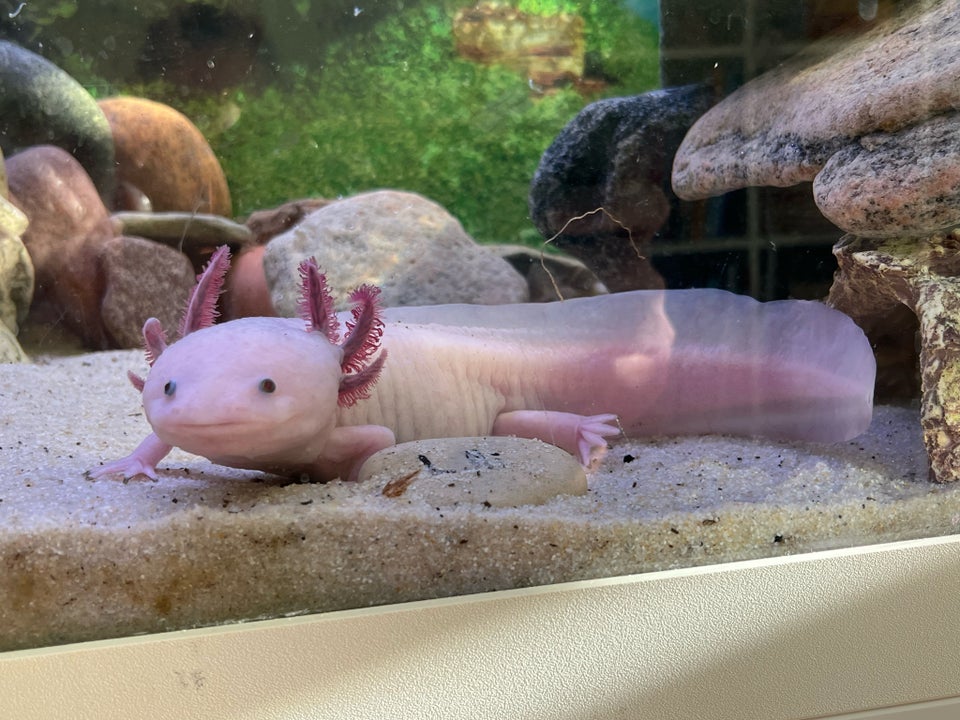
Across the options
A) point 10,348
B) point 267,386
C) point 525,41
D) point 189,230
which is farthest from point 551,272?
point 10,348

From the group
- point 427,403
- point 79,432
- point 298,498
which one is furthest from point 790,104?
point 79,432

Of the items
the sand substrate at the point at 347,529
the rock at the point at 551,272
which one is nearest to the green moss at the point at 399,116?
the rock at the point at 551,272

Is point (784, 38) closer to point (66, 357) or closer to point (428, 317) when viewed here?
point (428, 317)

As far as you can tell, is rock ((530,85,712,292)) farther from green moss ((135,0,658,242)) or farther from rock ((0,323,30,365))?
rock ((0,323,30,365))

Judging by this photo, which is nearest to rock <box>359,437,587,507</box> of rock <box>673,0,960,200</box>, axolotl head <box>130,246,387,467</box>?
axolotl head <box>130,246,387,467</box>

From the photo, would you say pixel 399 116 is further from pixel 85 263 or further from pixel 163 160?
pixel 85 263
